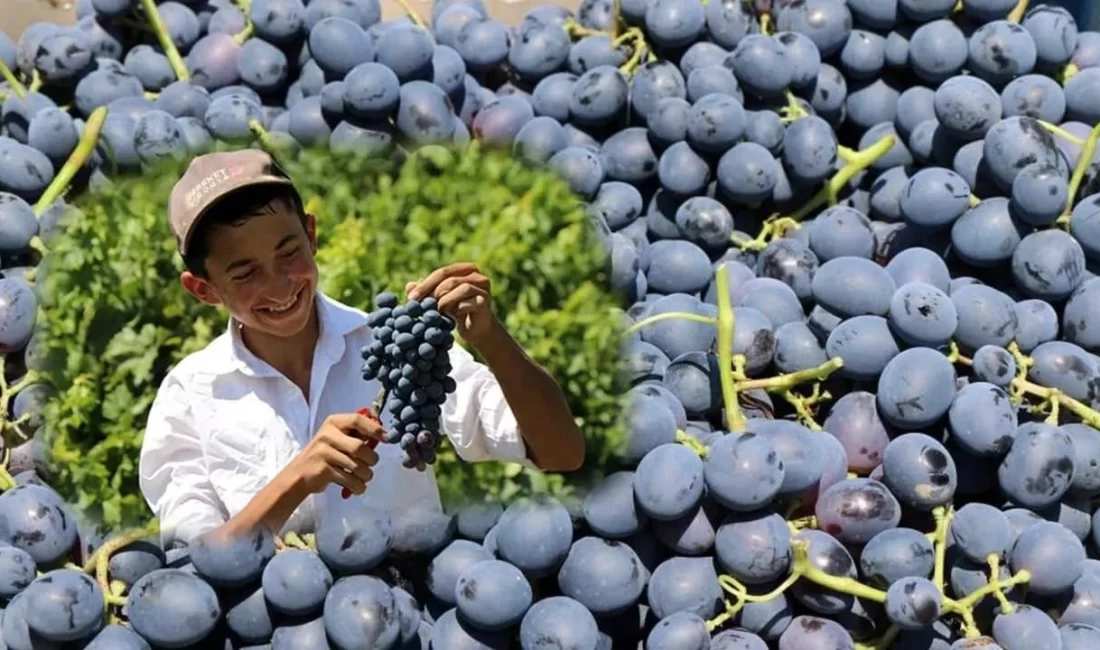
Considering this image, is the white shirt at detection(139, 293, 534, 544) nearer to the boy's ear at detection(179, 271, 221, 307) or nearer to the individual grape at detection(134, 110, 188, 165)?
the boy's ear at detection(179, 271, 221, 307)

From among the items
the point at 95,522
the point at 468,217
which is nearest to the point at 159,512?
the point at 95,522

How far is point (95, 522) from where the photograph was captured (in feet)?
4.51

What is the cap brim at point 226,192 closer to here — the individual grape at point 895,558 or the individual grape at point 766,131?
the individual grape at point 895,558

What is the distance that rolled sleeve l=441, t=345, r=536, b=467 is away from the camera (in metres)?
1.15

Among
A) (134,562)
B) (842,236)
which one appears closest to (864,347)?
(842,236)

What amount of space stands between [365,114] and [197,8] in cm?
51

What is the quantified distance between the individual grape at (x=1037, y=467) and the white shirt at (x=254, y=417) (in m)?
0.58

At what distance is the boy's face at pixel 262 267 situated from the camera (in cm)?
101

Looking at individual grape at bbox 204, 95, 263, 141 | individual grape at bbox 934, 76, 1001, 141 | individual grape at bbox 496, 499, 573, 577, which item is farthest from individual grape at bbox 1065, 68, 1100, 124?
individual grape at bbox 204, 95, 263, 141

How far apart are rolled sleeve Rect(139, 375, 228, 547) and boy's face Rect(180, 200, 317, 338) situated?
15 centimetres

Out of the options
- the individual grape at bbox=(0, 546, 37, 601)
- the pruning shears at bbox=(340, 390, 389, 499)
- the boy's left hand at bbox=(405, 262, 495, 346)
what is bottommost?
the individual grape at bbox=(0, 546, 37, 601)

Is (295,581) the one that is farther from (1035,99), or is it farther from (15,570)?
(1035,99)

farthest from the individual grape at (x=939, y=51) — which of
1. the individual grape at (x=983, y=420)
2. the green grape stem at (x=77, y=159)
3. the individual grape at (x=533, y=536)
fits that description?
the green grape stem at (x=77, y=159)

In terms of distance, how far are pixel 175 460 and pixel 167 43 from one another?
1.10m
